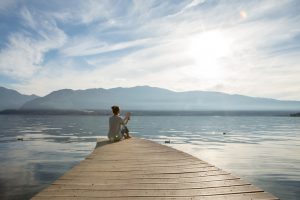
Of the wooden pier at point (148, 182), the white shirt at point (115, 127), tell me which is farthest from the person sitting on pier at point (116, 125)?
the wooden pier at point (148, 182)

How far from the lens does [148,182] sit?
811 centimetres

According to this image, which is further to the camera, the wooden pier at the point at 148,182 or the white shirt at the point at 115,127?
the white shirt at the point at 115,127

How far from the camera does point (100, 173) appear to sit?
9125mm

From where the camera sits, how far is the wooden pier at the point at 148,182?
695 cm

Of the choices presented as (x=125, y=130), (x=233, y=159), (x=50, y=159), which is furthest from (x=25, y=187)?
(x=233, y=159)

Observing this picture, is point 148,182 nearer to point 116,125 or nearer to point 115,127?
point 116,125

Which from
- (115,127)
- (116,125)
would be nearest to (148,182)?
(116,125)

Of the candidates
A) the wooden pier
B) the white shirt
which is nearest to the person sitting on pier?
the white shirt

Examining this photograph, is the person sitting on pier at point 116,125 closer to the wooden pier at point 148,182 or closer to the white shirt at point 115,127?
the white shirt at point 115,127

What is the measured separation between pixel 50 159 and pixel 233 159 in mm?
16325

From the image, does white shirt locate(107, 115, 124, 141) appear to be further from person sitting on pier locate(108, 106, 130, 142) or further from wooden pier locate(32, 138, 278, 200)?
wooden pier locate(32, 138, 278, 200)

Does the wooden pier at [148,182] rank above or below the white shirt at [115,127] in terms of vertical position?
below

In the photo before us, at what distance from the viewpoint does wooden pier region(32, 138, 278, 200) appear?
6.95 meters

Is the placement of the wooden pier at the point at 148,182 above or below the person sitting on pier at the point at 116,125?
below
